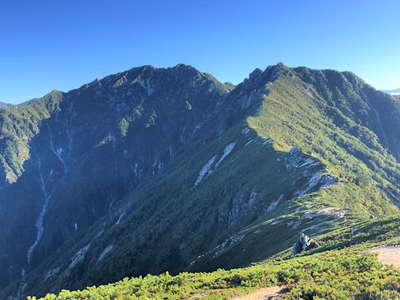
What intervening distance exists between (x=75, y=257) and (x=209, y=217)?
108 m

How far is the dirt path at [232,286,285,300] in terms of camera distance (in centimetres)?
2239

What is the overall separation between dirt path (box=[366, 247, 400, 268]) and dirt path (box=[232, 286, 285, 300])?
10735 millimetres

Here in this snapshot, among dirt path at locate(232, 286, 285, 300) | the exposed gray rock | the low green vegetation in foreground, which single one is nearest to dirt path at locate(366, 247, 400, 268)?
the low green vegetation in foreground

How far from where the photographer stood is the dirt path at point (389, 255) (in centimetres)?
2623

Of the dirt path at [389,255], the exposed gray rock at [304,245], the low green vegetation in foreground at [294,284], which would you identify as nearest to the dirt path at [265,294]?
the low green vegetation in foreground at [294,284]

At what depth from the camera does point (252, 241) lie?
6369 centimetres

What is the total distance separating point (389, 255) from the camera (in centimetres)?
2850

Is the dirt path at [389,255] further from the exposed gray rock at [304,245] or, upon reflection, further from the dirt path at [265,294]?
the exposed gray rock at [304,245]

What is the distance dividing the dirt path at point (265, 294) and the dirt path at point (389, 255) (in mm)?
10735

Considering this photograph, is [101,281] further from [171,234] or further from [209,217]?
[209,217]

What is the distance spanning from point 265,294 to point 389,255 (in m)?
14.5

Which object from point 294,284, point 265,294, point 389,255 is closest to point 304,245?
point 389,255

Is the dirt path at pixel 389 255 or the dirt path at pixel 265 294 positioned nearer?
the dirt path at pixel 265 294

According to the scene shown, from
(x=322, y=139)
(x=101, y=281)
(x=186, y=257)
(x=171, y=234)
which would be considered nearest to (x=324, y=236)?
(x=186, y=257)
